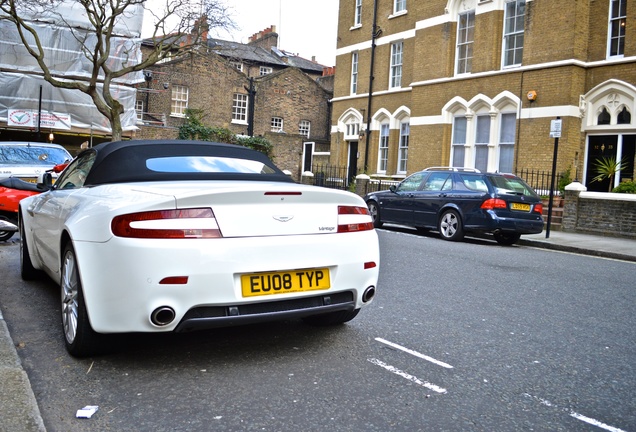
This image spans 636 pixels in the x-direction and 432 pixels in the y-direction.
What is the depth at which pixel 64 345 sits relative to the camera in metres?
4.32

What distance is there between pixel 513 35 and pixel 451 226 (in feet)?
35.5

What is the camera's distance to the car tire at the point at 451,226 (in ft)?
42.7

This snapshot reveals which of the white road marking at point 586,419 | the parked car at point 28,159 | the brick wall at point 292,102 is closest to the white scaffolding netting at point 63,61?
the brick wall at point 292,102

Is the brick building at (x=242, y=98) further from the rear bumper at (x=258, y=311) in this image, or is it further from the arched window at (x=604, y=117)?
→ the rear bumper at (x=258, y=311)

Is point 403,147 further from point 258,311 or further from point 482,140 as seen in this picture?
point 258,311

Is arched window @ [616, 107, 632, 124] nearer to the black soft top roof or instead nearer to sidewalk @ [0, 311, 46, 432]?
the black soft top roof

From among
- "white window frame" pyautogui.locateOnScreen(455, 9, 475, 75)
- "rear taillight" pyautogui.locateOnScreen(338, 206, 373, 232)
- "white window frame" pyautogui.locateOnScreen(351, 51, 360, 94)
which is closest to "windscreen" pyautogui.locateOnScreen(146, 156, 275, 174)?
"rear taillight" pyautogui.locateOnScreen(338, 206, 373, 232)

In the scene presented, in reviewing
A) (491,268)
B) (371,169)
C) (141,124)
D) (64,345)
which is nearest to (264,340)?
(64,345)

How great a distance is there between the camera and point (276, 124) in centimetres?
4453

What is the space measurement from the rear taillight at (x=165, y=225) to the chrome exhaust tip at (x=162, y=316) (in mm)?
423

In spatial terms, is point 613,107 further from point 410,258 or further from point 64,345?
point 64,345

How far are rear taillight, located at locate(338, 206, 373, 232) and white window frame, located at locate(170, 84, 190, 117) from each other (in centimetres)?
3738

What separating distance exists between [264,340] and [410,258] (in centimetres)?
540

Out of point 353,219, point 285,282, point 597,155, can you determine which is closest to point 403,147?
point 597,155
